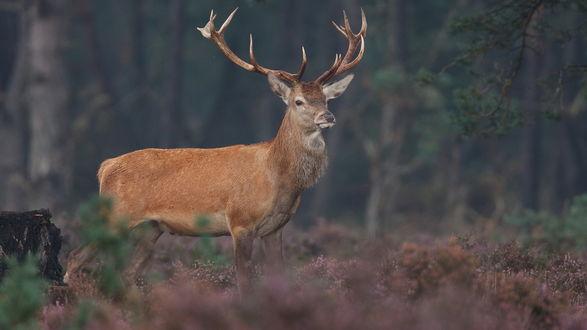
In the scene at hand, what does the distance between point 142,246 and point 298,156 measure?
1923 mm

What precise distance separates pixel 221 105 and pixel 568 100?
12548 millimetres

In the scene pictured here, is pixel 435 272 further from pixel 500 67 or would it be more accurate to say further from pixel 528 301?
pixel 500 67

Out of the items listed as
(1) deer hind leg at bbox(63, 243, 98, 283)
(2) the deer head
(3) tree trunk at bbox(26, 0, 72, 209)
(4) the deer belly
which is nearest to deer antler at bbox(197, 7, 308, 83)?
(2) the deer head

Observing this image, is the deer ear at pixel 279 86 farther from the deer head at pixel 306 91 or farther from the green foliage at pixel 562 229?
the green foliage at pixel 562 229

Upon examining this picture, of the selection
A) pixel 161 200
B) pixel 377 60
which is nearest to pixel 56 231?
pixel 161 200

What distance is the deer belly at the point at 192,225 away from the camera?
8875mm

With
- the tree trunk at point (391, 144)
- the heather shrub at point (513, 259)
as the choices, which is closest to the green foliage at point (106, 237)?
the heather shrub at point (513, 259)

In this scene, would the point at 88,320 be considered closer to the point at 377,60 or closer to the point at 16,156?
the point at 16,156

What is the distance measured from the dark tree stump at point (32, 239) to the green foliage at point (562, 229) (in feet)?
20.9

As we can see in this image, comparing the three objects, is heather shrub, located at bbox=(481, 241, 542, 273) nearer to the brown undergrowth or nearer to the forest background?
the brown undergrowth

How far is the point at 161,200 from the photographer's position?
9188 millimetres

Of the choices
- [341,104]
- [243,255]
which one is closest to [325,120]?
[243,255]

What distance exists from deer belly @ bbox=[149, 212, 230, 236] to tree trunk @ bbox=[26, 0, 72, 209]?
9.83 metres

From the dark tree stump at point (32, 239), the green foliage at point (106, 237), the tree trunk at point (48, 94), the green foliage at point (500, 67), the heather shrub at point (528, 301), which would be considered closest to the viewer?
the green foliage at point (106, 237)
